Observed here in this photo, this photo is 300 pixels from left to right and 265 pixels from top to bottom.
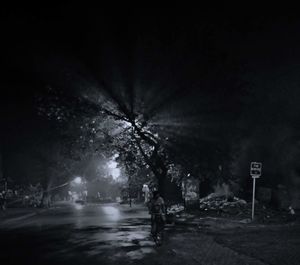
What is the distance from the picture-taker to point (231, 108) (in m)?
22.7

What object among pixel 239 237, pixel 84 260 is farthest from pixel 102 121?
pixel 84 260

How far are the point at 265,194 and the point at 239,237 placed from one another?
18.1m

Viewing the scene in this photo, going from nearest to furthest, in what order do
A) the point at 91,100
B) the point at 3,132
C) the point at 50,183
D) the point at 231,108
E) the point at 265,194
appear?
the point at 231,108
the point at 91,100
the point at 265,194
the point at 3,132
the point at 50,183

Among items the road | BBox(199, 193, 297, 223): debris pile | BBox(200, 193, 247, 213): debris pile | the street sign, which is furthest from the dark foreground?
BBox(200, 193, 247, 213): debris pile

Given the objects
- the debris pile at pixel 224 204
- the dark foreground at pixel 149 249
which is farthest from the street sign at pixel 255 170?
the debris pile at pixel 224 204

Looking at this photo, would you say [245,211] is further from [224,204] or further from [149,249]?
[149,249]

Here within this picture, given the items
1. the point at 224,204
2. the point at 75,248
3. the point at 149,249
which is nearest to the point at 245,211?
the point at 224,204

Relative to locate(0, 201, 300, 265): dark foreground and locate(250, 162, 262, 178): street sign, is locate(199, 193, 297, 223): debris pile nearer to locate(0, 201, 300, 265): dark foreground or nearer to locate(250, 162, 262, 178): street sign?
locate(250, 162, 262, 178): street sign

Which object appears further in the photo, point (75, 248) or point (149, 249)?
point (75, 248)

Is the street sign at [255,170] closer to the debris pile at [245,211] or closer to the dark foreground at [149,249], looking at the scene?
the debris pile at [245,211]

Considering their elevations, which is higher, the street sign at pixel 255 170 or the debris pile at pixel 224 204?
the street sign at pixel 255 170

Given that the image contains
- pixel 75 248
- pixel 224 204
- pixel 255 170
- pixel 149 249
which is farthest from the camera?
pixel 224 204

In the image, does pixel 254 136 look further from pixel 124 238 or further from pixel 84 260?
pixel 84 260

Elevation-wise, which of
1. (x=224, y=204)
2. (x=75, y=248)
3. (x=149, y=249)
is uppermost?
(x=224, y=204)
